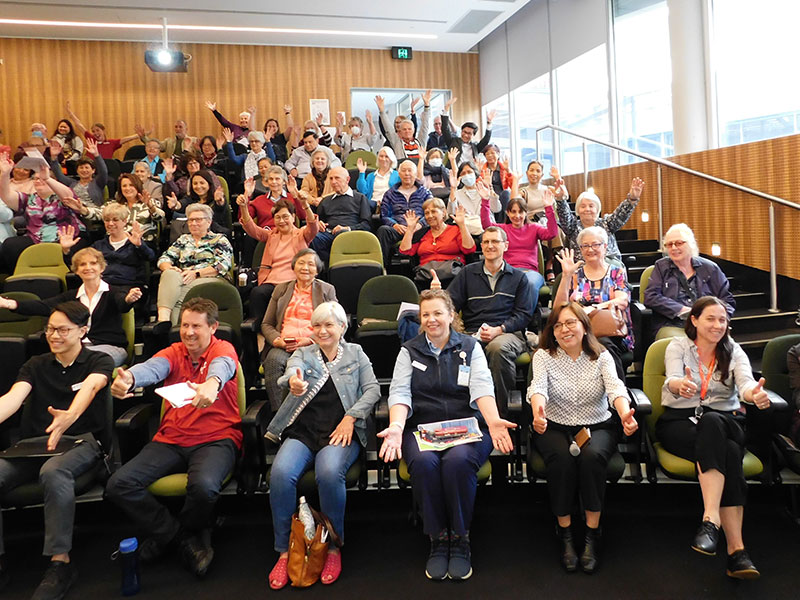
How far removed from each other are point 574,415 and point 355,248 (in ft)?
7.19

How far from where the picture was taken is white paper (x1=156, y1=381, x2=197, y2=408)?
7.58 feet

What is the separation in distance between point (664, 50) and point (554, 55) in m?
2.23

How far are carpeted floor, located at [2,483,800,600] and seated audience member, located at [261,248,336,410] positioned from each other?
31.2 inches

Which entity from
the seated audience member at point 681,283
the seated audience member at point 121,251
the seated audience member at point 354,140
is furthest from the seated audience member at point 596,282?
the seated audience member at point 354,140

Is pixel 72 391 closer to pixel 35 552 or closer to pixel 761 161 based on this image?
pixel 35 552

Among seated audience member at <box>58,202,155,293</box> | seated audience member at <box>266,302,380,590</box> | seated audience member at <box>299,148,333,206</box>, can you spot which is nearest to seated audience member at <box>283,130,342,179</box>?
seated audience member at <box>299,148,333,206</box>

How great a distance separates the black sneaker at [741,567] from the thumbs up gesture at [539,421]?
32.5 inches

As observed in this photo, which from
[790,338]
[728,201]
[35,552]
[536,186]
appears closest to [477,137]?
[536,186]

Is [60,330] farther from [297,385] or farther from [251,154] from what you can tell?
[251,154]

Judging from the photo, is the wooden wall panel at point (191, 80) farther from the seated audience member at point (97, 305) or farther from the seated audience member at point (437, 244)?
the seated audience member at point (97, 305)

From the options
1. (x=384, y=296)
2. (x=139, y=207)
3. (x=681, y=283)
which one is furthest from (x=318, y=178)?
(x=681, y=283)

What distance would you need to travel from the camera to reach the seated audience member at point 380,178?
5.49 m

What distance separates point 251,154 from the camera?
260 inches

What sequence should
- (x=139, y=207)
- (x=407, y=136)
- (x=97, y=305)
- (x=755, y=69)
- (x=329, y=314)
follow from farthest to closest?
1. (x=407, y=136)
2. (x=755, y=69)
3. (x=139, y=207)
4. (x=97, y=305)
5. (x=329, y=314)
